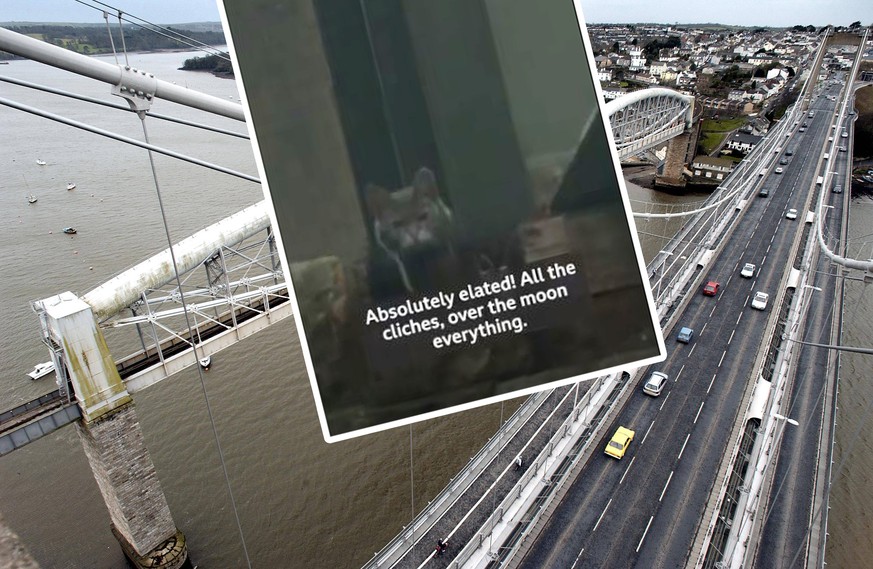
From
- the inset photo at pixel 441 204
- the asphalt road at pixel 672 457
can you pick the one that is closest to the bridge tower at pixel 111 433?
the asphalt road at pixel 672 457

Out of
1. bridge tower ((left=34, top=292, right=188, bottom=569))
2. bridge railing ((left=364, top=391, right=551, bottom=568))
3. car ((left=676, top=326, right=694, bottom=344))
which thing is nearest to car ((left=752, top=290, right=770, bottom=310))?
car ((left=676, top=326, right=694, bottom=344))

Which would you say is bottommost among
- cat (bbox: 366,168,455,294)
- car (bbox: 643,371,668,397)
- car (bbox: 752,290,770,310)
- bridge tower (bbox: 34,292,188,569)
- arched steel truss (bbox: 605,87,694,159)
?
car (bbox: 643,371,668,397)

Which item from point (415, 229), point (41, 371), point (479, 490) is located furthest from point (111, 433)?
point (415, 229)

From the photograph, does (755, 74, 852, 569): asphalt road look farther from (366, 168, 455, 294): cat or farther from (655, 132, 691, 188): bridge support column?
(655, 132, 691, 188): bridge support column

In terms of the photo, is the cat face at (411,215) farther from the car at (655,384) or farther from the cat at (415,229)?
the car at (655,384)

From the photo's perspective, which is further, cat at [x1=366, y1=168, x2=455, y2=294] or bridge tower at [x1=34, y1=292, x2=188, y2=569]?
bridge tower at [x1=34, y1=292, x2=188, y2=569]

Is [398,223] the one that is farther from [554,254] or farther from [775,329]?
[775,329]

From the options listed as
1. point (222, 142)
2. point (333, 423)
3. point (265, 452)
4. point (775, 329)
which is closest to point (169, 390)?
point (265, 452)
